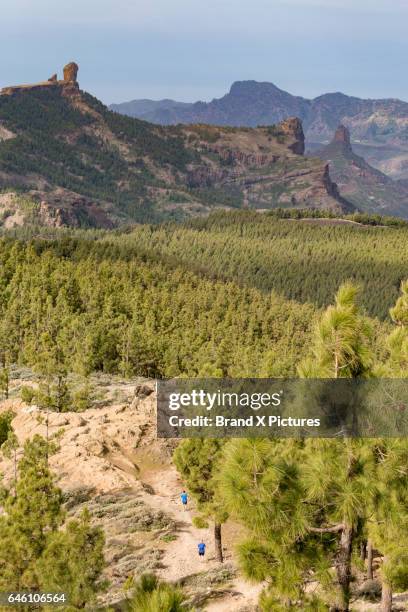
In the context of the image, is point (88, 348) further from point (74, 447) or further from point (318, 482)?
point (318, 482)

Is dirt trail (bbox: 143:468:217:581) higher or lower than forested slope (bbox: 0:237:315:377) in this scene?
lower

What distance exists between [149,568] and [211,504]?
495 centimetres

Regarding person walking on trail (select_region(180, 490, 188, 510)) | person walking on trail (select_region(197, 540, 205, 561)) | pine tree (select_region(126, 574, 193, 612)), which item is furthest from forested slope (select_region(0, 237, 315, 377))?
pine tree (select_region(126, 574, 193, 612))

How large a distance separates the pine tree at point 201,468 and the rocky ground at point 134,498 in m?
2.25

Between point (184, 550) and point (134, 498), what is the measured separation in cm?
714

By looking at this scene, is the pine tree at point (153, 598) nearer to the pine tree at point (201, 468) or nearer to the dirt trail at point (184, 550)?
the dirt trail at point (184, 550)

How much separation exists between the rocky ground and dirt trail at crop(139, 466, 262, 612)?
0.05 metres

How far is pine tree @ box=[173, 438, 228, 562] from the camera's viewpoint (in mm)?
31406

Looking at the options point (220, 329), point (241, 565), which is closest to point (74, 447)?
point (241, 565)

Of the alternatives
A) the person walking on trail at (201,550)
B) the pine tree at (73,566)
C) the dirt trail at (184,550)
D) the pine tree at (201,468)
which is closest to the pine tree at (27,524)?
the pine tree at (73,566)

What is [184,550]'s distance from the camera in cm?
3525

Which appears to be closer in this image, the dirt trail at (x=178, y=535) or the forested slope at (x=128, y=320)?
the dirt trail at (x=178, y=535)

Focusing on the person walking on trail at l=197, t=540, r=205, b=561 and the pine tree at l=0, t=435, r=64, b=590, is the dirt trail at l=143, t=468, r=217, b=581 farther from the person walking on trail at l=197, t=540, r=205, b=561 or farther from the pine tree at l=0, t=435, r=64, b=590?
the pine tree at l=0, t=435, r=64, b=590

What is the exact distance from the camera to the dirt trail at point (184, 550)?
26.5 m
